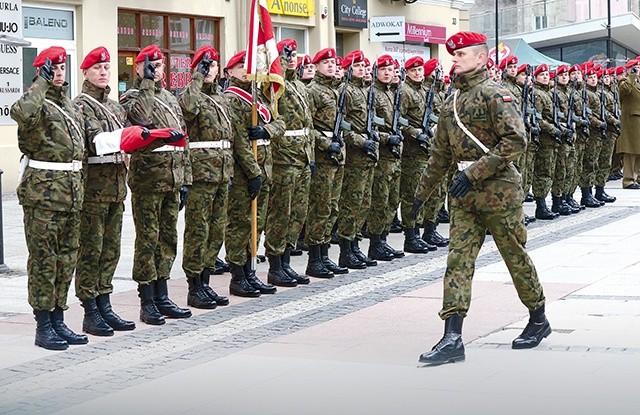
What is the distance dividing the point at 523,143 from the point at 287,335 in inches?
89.2

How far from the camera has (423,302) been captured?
36.1 ft

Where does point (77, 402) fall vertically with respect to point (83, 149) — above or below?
below

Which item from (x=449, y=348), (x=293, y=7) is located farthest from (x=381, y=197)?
(x=293, y=7)

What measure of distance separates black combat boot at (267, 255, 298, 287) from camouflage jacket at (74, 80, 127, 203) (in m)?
2.77

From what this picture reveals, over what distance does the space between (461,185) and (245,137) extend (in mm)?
3311

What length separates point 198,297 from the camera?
430 inches

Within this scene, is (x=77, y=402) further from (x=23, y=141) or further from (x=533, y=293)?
(x=533, y=293)

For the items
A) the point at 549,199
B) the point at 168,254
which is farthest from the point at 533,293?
the point at 549,199

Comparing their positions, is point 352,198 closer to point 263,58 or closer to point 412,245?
point 412,245

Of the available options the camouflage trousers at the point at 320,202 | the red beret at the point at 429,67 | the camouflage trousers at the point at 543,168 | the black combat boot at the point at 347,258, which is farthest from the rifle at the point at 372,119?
the camouflage trousers at the point at 543,168

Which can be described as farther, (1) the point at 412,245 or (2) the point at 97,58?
(1) the point at 412,245

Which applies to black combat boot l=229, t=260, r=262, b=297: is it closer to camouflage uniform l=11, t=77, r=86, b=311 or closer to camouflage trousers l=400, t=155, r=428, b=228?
camouflage uniform l=11, t=77, r=86, b=311

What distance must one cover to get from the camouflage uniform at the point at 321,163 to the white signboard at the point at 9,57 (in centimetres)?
289

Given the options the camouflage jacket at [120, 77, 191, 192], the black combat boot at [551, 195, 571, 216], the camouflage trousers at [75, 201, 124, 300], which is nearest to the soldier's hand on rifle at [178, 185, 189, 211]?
the camouflage jacket at [120, 77, 191, 192]
